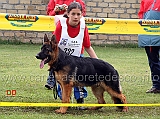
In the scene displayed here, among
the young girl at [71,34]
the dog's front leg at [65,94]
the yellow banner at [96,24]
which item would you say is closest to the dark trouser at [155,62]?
the yellow banner at [96,24]

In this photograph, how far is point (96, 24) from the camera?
302 inches

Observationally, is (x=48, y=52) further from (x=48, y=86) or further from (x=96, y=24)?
(x=48, y=86)

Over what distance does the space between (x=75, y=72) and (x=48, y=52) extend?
0.50 metres

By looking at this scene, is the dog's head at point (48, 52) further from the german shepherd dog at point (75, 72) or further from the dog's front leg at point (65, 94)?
the dog's front leg at point (65, 94)

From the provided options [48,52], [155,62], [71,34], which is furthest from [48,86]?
[48,52]

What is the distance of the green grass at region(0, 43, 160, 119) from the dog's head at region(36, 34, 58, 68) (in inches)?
30.3

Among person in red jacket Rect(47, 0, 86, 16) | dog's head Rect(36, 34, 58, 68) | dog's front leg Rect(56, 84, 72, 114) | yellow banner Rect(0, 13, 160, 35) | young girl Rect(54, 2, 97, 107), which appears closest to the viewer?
dog's head Rect(36, 34, 58, 68)

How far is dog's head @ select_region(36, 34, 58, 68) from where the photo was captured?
610 cm

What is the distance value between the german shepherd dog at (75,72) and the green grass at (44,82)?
325mm

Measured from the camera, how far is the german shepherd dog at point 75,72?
20.2 ft

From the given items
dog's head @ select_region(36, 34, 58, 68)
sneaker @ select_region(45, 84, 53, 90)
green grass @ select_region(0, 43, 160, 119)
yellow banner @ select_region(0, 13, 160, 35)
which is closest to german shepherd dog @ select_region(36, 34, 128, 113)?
dog's head @ select_region(36, 34, 58, 68)

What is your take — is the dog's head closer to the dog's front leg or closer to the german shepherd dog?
the german shepherd dog

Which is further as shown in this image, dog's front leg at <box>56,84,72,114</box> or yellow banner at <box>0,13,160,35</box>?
yellow banner at <box>0,13,160,35</box>

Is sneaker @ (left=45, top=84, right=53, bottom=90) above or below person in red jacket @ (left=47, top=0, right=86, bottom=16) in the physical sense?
below
